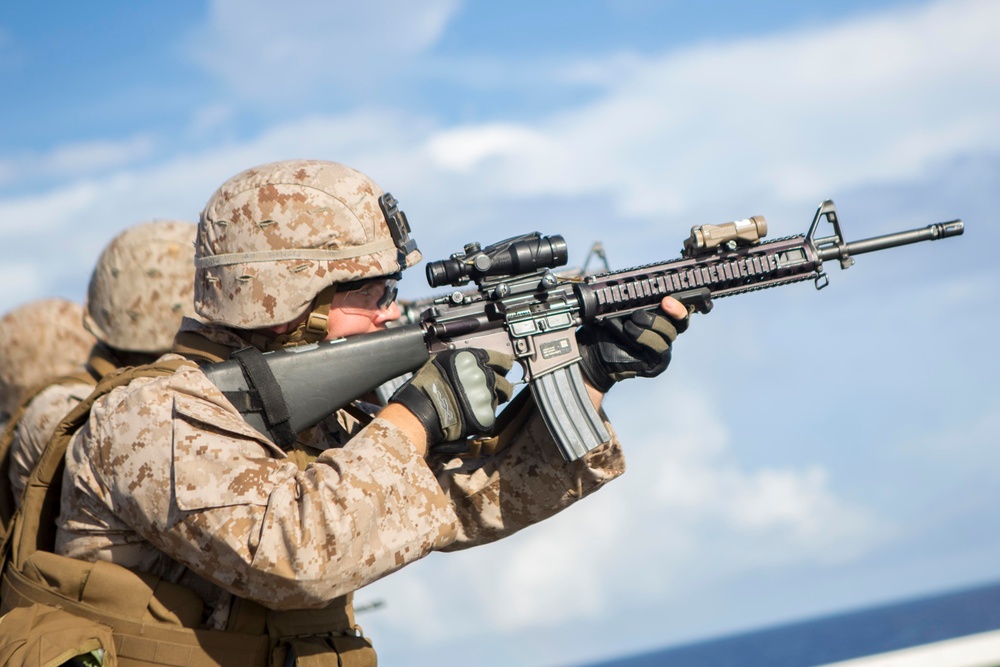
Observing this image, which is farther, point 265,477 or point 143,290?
point 143,290

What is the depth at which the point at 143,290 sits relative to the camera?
6594mm

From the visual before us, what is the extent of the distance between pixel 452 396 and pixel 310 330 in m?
0.71

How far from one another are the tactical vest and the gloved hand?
0.75 m

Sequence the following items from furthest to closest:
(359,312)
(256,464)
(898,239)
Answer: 1. (898,239)
2. (359,312)
3. (256,464)

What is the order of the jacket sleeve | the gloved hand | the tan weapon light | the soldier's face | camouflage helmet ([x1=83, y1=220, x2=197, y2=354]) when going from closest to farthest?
the jacket sleeve
the gloved hand
the soldier's face
the tan weapon light
camouflage helmet ([x1=83, y1=220, x2=197, y2=354])

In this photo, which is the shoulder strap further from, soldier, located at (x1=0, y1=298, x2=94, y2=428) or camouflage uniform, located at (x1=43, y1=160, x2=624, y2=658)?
soldier, located at (x1=0, y1=298, x2=94, y2=428)

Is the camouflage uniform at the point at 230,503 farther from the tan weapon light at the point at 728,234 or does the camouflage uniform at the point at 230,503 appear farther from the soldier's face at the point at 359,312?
the tan weapon light at the point at 728,234

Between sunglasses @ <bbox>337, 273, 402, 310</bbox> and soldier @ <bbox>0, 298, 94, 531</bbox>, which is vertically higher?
soldier @ <bbox>0, 298, 94, 531</bbox>

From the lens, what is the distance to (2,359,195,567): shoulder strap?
3852mm

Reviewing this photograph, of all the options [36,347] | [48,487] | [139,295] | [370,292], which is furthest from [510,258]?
[36,347]

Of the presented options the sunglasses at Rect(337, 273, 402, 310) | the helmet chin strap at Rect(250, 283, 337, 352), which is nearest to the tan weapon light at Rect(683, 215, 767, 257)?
the sunglasses at Rect(337, 273, 402, 310)

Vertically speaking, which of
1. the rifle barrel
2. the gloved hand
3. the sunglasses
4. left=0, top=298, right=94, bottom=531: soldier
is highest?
left=0, top=298, right=94, bottom=531: soldier

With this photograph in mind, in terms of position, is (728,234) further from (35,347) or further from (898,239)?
(35,347)

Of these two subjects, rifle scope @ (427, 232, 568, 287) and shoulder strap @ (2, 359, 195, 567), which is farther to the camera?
rifle scope @ (427, 232, 568, 287)
